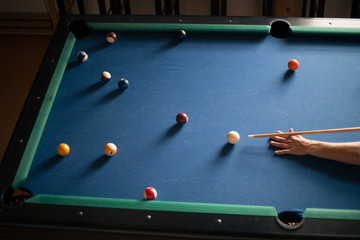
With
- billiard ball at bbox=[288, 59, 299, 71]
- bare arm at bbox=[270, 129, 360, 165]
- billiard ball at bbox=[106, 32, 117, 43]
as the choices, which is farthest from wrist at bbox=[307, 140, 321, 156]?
billiard ball at bbox=[106, 32, 117, 43]

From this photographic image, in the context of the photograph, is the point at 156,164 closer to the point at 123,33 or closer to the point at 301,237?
the point at 301,237

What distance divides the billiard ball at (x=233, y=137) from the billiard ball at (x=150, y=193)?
0.49 metres

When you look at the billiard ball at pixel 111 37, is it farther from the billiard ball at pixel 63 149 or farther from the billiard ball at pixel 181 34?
the billiard ball at pixel 63 149

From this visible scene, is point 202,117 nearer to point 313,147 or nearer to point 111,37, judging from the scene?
point 313,147

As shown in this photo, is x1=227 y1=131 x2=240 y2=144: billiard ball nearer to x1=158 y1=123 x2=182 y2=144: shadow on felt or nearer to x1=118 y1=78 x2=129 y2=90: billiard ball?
x1=158 y1=123 x2=182 y2=144: shadow on felt

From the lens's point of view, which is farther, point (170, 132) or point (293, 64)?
point (293, 64)

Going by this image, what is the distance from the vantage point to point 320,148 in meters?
1.86

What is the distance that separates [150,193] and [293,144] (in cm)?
79

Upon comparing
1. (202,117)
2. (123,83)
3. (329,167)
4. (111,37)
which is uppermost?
(111,37)

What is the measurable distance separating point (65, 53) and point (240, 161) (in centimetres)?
142

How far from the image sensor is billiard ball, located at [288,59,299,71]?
2.25 m

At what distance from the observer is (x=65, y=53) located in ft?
8.11

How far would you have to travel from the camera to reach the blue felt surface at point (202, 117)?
1782mm

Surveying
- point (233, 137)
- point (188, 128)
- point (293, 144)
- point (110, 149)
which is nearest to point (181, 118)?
point (188, 128)
